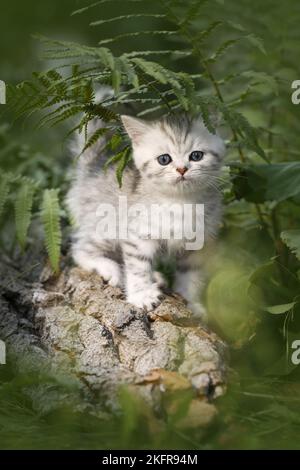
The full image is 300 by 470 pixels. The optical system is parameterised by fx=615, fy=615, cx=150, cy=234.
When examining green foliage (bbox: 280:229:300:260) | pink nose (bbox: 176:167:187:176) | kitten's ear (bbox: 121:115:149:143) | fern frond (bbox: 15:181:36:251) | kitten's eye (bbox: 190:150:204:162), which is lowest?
green foliage (bbox: 280:229:300:260)

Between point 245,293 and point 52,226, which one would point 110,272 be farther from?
point 245,293

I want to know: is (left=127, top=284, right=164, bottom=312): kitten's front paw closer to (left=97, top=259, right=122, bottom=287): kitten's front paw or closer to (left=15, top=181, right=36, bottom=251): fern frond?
(left=97, top=259, right=122, bottom=287): kitten's front paw

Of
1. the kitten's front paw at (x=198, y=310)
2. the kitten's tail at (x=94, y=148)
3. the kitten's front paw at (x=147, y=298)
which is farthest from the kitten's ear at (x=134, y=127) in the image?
the kitten's front paw at (x=198, y=310)

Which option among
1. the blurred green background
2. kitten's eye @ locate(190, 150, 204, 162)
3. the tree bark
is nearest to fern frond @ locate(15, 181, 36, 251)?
the tree bark

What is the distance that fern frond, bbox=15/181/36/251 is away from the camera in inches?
101

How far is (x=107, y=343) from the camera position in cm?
215

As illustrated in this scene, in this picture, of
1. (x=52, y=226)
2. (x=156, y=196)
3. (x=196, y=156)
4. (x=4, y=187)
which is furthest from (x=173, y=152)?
(x=4, y=187)

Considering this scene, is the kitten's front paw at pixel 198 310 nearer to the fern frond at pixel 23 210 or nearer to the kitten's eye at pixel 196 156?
the kitten's eye at pixel 196 156

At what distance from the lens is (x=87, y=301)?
97.9 inches

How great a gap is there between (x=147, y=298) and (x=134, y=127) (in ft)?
2.35

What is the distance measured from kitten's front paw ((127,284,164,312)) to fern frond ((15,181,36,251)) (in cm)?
50
